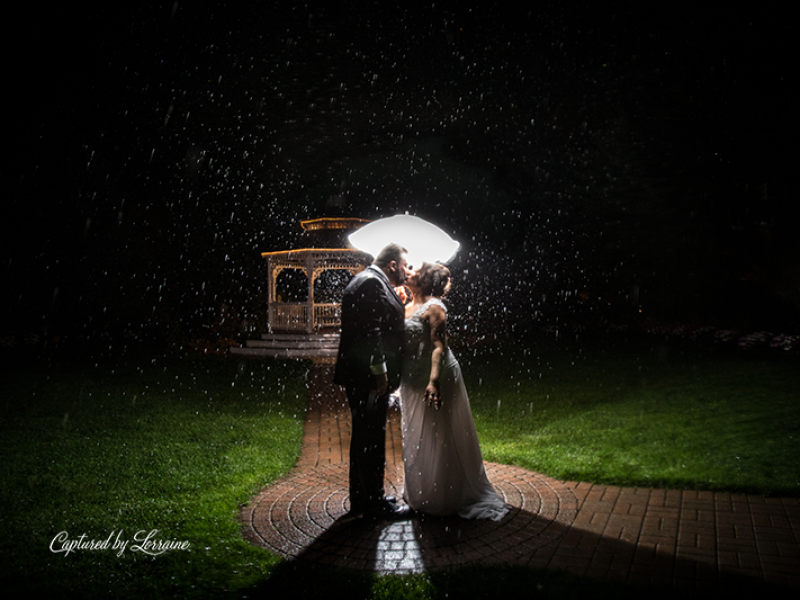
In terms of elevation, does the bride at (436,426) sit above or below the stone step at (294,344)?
above

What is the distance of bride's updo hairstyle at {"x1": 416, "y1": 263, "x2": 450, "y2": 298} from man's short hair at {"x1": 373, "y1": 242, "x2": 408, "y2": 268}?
268 millimetres

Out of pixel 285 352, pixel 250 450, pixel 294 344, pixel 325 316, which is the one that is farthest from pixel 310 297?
pixel 250 450

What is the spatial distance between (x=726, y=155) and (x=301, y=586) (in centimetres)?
1200

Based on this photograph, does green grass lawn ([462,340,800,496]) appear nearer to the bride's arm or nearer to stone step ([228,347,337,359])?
the bride's arm

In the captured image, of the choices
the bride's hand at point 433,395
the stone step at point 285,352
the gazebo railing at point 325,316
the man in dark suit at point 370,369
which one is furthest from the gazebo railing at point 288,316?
the bride's hand at point 433,395

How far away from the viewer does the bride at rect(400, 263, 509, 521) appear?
4.07 meters

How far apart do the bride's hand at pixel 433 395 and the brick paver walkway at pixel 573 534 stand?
0.91m

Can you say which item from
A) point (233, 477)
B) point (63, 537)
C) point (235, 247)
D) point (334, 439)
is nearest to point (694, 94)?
point (334, 439)

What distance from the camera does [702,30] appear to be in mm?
9938

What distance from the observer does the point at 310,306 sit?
18.6m

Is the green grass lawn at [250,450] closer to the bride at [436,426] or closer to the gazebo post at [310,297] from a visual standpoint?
the bride at [436,426]

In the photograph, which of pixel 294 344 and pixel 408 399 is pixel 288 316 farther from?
pixel 408 399

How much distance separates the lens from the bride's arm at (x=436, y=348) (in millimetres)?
4062

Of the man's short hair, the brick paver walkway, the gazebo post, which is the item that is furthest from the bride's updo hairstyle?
the gazebo post
